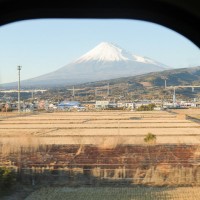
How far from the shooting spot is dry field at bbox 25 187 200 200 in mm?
11234

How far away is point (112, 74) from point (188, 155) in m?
150

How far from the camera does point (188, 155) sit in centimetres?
1497

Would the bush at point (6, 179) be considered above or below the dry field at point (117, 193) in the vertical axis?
above

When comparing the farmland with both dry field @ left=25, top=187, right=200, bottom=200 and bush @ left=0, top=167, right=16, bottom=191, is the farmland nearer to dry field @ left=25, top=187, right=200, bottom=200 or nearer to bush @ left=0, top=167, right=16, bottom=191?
dry field @ left=25, top=187, right=200, bottom=200

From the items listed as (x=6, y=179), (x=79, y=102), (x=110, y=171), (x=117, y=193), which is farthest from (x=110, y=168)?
(x=79, y=102)

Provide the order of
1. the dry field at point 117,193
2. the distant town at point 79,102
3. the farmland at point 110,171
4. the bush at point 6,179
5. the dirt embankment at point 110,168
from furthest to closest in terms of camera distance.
Result: 1. the distant town at point 79,102
2. the dirt embankment at point 110,168
3. the bush at point 6,179
4. the farmland at point 110,171
5. the dry field at point 117,193

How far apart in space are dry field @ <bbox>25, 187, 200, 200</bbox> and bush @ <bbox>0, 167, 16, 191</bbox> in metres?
0.78

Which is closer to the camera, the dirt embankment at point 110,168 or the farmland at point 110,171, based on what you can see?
the farmland at point 110,171

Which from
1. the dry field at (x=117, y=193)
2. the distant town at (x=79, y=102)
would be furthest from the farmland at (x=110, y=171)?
the distant town at (x=79, y=102)

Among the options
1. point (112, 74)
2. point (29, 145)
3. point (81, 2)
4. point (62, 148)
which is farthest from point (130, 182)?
point (112, 74)

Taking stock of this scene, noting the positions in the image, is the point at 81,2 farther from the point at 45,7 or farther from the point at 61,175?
the point at 61,175

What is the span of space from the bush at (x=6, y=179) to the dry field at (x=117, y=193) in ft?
2.58

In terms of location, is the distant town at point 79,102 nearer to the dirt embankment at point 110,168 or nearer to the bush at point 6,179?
the dirt embankment at point 110,168

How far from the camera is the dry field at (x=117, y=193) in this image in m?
11.2
